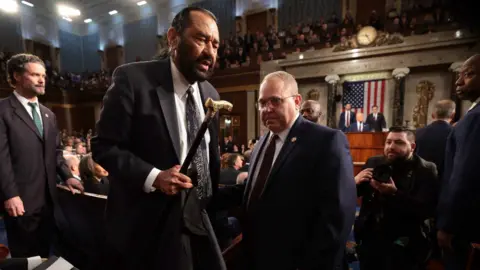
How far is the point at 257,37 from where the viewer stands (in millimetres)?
11359

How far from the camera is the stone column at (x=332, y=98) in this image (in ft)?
30.6

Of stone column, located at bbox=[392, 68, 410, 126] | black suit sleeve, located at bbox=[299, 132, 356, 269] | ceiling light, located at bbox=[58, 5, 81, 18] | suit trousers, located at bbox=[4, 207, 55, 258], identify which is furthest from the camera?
ceiling light, located at bbox=[58, 5, 81, 18]

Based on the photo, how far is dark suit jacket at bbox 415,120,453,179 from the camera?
2.71 metres

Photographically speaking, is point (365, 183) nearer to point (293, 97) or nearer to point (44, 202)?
point (293, 97)

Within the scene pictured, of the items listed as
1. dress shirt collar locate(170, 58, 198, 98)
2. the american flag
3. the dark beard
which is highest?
the american flag

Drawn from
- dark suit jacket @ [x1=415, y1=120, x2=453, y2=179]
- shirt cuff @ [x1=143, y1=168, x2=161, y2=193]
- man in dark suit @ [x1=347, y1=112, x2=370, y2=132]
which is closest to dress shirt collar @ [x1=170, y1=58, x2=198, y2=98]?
shirt cuff @ [x1=143, y1=168, x2=161, y2=193]

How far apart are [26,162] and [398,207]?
2.71 m

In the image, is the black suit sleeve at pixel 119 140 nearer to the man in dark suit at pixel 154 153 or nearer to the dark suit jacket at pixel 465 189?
the man in dark suit at pixel 154 153

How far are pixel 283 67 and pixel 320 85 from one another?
1.73 m

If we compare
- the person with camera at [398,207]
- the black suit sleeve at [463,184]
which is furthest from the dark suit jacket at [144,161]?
the black suit sleeve at [463,184]

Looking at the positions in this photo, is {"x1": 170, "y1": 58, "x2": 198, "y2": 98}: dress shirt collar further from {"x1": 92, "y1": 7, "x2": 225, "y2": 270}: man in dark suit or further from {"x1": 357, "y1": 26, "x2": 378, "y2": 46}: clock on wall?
{"x1": 357, "y1": 26, "x2": 378, "y2": 46}: clock on wall

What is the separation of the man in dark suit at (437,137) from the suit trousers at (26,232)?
12.3ft

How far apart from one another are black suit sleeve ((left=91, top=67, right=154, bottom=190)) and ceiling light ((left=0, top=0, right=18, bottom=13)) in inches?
830

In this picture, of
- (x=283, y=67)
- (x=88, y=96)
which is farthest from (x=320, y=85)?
(x=88, y=96)
